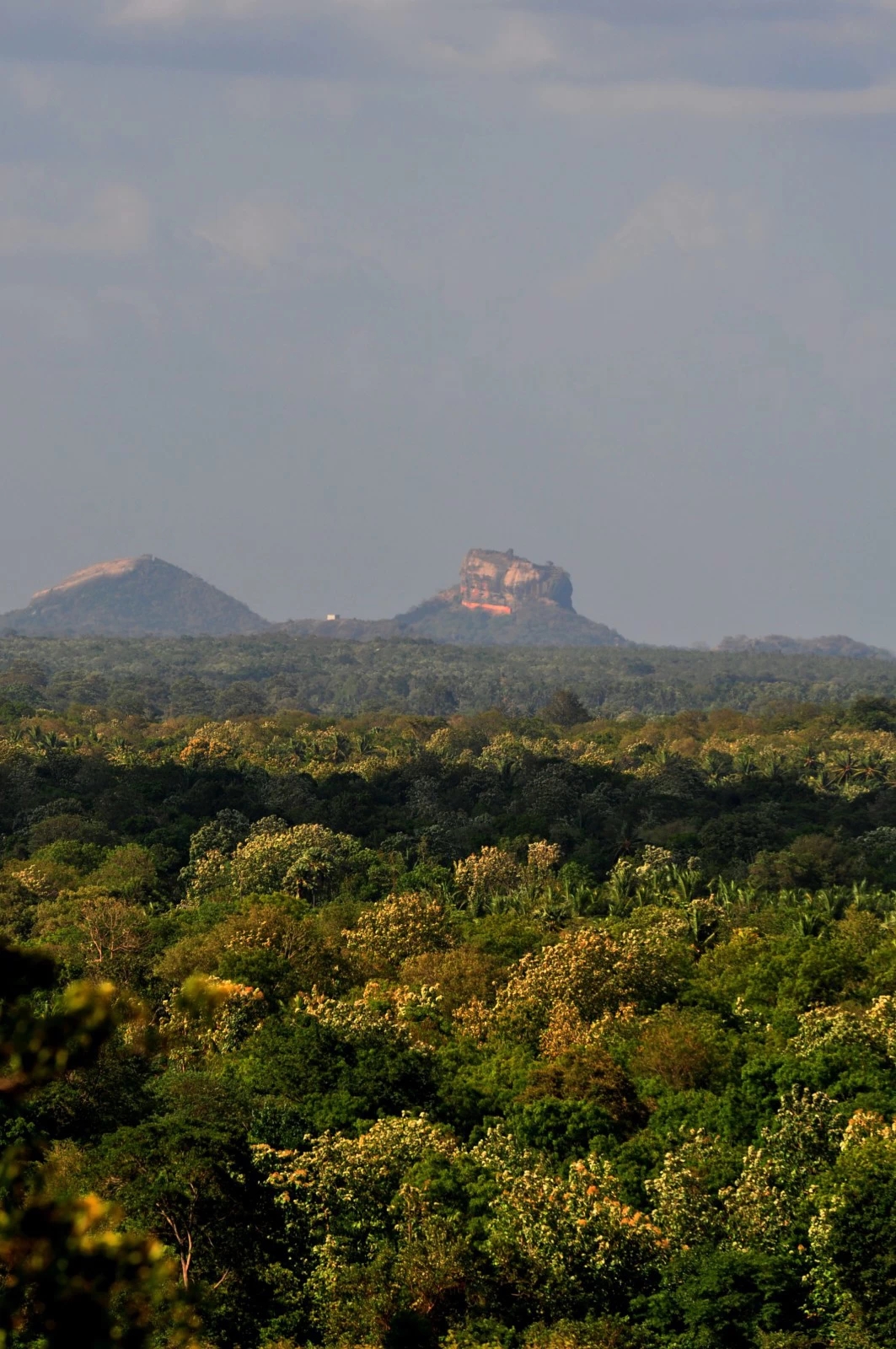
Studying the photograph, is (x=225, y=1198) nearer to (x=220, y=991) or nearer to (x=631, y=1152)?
(x=631, y=1152)

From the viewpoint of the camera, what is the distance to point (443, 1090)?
45.2 m

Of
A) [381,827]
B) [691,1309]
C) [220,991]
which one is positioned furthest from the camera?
[381,827]

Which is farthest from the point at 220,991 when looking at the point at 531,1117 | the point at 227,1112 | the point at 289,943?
the point at 289,943

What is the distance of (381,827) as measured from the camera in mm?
97188

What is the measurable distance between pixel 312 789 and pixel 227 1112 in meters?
71.5

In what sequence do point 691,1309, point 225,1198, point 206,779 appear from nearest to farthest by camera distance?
1. point 691,1309
2. point 225,1198
3. point 206,779

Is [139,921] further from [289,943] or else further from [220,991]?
[220,991]

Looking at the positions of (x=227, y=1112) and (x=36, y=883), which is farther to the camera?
(x=36, y=883)

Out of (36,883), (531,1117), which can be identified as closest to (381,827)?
(36,883)

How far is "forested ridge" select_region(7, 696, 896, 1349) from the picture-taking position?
3238cm

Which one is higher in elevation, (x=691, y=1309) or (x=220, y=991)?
(x=220, y=991)

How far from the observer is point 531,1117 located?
138ft

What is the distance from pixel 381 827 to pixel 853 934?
3816 cm

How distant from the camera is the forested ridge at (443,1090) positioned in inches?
1275
